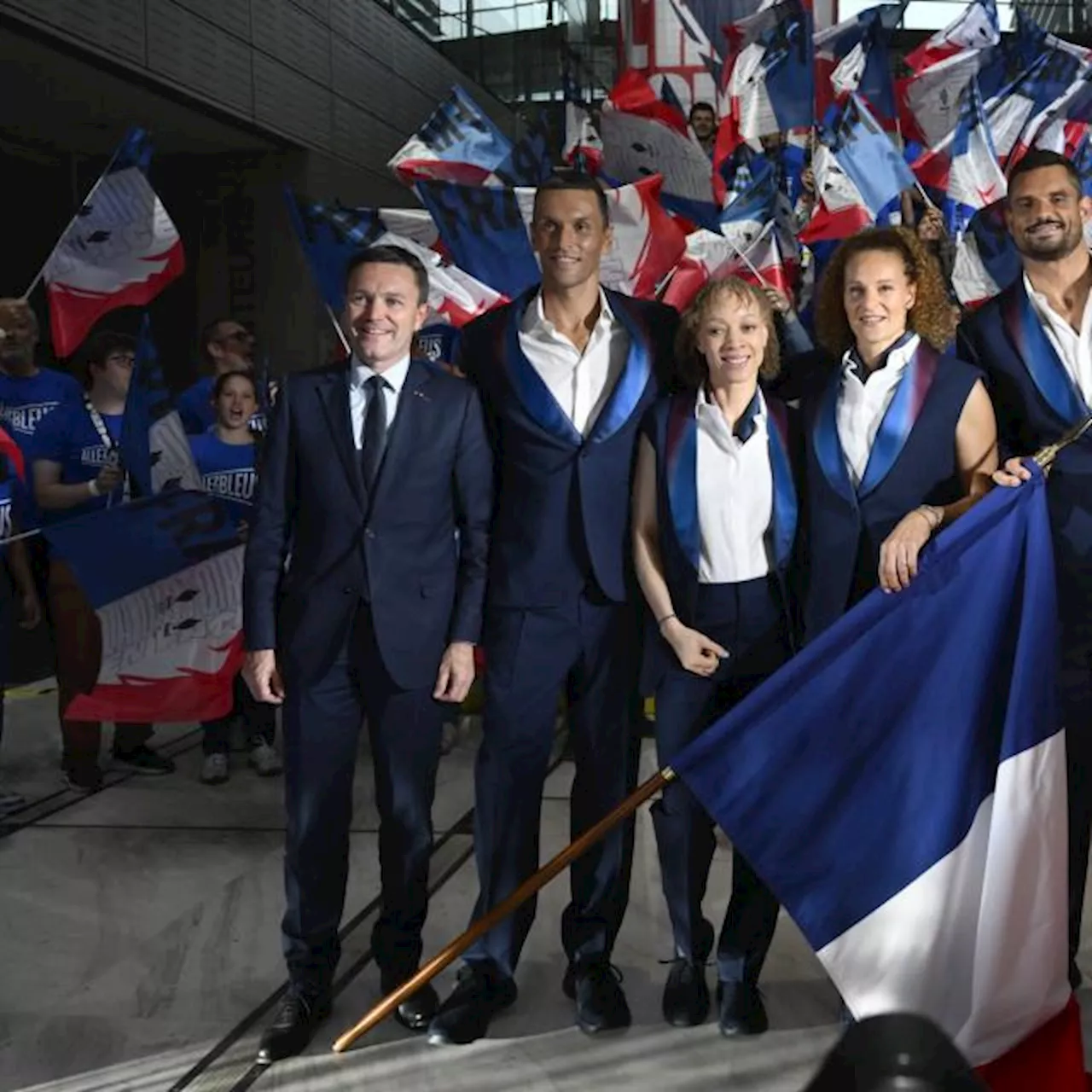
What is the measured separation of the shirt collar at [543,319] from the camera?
2988mm

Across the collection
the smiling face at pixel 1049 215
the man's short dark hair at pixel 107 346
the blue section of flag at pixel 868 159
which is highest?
the blue section of flag at pixel 868 159

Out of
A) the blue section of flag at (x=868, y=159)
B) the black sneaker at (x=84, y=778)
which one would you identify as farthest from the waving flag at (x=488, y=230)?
the black sneaker at (x=84, y=778)

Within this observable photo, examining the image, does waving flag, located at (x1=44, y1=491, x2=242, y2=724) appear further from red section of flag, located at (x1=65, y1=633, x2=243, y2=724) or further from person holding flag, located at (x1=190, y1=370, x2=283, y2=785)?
person holding flag, located at (x1=190, y1=370, x2=283, y2=785)

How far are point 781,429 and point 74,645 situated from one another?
10.0 ft

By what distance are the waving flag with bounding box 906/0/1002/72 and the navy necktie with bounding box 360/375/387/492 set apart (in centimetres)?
579

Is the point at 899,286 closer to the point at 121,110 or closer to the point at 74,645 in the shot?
the point at 74,645

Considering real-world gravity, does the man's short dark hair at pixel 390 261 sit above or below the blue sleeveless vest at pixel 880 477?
above

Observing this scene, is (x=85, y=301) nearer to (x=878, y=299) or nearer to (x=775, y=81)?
(x=878, y=299)

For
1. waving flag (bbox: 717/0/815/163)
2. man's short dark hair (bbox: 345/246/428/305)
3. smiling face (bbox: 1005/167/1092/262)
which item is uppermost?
waving flag (bbox: 717/0/815/163)

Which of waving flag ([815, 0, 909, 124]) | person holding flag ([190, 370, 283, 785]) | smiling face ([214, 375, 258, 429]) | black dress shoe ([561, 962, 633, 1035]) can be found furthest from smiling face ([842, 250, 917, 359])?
waving flag ([815, 0, 909, 124])

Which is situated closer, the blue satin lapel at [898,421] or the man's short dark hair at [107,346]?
the blue satin lapel at [898,421]

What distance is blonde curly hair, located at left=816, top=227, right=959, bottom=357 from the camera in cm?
280

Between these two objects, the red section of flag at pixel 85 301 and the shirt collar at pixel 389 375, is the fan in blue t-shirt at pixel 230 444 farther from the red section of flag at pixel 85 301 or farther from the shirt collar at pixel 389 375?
the shirt collar at pixel 389 375

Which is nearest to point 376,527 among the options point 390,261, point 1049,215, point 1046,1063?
point 390,261
